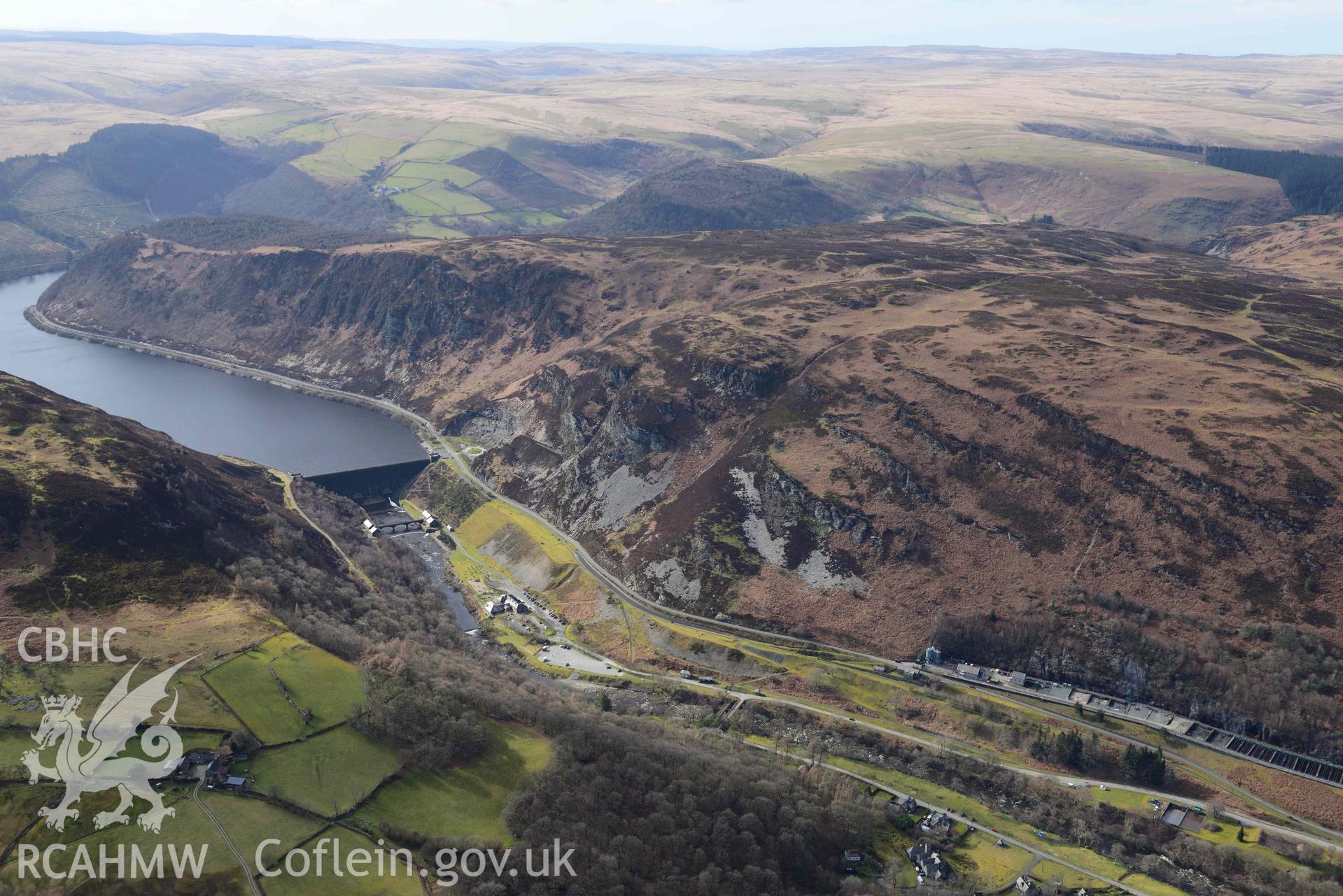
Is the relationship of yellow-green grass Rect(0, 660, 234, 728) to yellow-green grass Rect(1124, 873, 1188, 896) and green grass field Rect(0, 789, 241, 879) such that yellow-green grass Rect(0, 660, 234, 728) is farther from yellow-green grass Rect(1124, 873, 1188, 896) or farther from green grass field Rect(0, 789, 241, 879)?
yellow-green grass Rect(1124, 873, 1188, 896)

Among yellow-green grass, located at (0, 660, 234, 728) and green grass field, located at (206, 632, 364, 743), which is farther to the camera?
green grass field, located at (206, 632, 364, 743)

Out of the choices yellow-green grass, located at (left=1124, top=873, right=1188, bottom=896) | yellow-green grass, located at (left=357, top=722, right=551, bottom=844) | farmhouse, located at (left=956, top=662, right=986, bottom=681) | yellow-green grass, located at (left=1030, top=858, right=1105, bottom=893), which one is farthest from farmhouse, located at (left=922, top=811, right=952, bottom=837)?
yellow-green grass, located at (left=357, top=722, right=551, bottom=844)

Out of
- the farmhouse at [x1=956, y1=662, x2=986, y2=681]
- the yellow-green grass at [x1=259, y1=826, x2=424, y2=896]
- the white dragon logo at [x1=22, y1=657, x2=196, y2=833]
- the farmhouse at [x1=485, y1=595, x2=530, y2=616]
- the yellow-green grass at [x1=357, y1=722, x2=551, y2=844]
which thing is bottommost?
the farmhouse at [x1=485, y1=595, x2=530, y2=616]

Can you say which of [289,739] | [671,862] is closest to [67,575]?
[289,739]

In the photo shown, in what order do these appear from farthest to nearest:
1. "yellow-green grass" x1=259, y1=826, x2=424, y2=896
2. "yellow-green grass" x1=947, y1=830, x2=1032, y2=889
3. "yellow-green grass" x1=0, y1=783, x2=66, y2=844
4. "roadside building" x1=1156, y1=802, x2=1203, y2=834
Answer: "roadside building" x1=1156, y1=802, x2=1203, y2=834, "yellow-green grass" x1=947, y1=830, x2=1032, y2=889, "yellow-green grass" x1=259, y1=826, x2=424, y2=896, "yellow-green grass" x1=0, y1=783, x2=66, y2=844

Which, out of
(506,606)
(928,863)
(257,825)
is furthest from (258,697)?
Result: (928,863)

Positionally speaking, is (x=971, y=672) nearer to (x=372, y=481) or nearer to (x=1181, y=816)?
(x=1181, y=816)

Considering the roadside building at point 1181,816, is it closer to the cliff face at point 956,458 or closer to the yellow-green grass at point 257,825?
the cliff face at point 956,458
